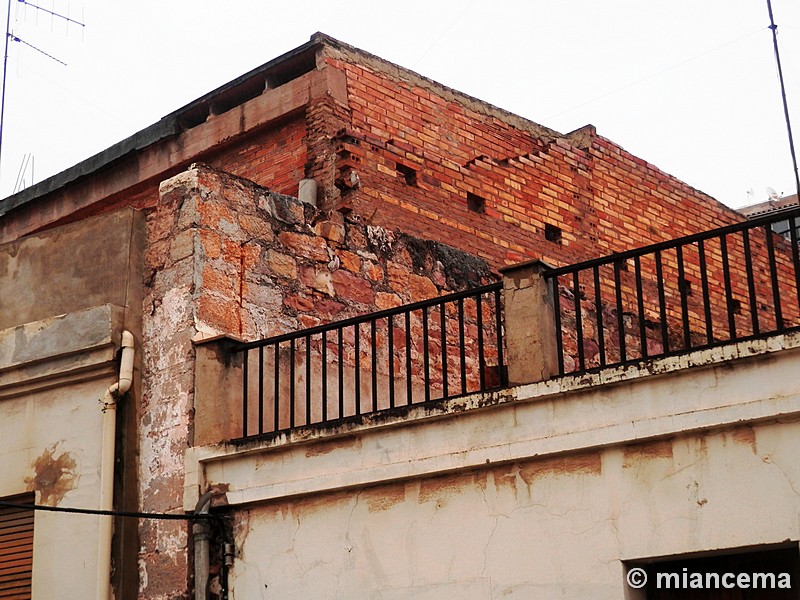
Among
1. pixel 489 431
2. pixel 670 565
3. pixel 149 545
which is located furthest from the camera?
pixel 149 545

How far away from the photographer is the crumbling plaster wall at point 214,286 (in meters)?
9.27

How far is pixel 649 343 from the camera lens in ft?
45.1

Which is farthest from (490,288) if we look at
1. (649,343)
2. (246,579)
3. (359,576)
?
(649,343)

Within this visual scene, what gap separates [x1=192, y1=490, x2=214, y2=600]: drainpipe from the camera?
28.9 feet

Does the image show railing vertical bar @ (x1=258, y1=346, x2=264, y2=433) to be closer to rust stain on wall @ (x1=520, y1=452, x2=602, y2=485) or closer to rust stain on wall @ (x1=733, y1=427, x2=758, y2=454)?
rust stain on wall @ (x1=520, y1=452, x2=602, y2=485)

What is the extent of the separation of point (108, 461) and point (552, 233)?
245 inches

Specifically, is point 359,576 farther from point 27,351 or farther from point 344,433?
point 27,351

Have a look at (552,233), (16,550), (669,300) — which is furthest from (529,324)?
(669,300)

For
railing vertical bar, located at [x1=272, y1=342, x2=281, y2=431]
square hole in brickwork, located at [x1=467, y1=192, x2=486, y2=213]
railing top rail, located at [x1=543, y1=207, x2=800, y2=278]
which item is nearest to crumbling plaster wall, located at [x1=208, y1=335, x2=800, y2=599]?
railing vertical bar, located at [x1=272, y1=342, x2=281, y2=431]

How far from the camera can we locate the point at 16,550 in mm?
9797

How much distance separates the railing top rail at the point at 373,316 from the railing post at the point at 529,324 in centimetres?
14

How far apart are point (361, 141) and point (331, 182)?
1.71 feet

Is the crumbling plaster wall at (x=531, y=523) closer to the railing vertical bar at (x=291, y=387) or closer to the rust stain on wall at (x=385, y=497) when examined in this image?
the rust stain on wall at (x=385, y=497)
